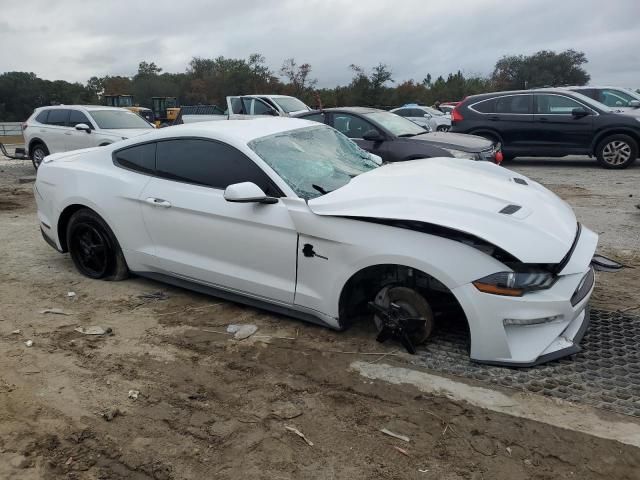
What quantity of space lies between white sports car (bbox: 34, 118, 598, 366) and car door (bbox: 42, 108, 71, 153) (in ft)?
27.1

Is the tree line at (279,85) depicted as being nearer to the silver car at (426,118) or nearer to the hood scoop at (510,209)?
the silver car at (426,118)

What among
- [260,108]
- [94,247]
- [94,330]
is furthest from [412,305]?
[260,108]

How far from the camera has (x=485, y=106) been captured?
12.5 m

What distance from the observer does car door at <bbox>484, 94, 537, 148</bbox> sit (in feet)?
39.5

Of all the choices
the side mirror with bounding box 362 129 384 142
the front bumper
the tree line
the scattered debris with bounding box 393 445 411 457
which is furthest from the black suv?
the tree line

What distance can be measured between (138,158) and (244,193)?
1.53 m

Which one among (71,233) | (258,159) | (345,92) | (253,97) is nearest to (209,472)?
(258,159)

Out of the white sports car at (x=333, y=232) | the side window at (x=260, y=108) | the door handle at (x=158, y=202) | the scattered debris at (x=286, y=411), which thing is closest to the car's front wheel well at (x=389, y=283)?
the white sports car at (x=333, y=232)

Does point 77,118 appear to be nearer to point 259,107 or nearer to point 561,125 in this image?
point 259,107

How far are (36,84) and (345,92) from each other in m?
37.5

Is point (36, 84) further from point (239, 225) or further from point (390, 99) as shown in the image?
point (239, 225)

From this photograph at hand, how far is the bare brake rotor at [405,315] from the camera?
11.6 feet

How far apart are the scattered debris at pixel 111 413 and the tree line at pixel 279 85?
1869 inches

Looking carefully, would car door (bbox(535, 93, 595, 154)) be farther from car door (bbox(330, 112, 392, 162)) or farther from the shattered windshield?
the shattered windshield
